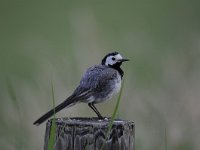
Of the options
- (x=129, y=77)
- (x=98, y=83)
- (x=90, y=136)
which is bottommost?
(x=90, y=136)

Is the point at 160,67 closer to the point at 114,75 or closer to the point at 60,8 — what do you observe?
the point at 114,75

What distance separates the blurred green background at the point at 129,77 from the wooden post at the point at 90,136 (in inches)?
13.1

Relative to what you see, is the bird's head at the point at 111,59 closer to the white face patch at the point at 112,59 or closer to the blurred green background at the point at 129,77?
the white face patch at the point at 112,59

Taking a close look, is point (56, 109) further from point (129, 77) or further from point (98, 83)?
point (129, 77)

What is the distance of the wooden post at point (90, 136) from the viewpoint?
21.1 ft

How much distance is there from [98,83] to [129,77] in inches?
104

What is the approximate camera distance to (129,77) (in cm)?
1077

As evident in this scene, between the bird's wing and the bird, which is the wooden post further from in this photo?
the bird's wing

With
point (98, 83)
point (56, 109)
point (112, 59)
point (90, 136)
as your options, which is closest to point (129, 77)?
point (112, 59)

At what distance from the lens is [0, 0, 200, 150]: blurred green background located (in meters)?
8.73

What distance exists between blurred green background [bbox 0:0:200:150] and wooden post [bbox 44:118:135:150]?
1.09ft

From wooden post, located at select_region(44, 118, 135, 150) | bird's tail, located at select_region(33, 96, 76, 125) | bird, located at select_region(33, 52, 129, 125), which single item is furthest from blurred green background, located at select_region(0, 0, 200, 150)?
bird, located at select_region(33, 52, 129, 125)

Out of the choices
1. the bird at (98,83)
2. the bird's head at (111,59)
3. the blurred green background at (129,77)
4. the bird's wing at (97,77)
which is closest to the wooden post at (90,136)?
the blurred green background at (129,77)

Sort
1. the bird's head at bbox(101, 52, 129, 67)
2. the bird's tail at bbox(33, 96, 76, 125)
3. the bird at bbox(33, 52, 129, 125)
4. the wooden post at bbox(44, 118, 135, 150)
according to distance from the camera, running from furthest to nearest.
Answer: the bird's head at bbox(101, 52, 129, 67), the bird at bbox(33, 52, 129, 125), the bird's tail at bbox(33, 96, 76, 125), the wooden post at bbox(44, 118, 135, 150)
